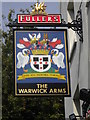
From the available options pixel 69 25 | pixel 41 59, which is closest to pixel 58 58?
pixel 41 59

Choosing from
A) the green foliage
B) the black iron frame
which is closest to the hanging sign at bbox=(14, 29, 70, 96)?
the black iron frame

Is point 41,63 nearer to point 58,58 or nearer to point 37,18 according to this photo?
point 58,58

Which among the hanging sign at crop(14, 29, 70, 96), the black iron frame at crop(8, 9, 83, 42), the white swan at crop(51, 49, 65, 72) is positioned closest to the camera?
the hanging sign at crop(14, 29, 70, 96)

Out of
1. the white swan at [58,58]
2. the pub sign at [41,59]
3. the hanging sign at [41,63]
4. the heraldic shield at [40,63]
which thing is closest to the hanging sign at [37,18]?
the pub sign at [41,59]

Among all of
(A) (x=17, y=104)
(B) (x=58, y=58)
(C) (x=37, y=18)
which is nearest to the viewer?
(B) (x=58, y=58)

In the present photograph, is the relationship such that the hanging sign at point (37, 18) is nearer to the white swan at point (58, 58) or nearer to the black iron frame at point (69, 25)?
the black iron frame at point (69, 25)

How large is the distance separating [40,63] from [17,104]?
12.5 meters

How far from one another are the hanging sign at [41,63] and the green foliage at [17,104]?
11.7 metres

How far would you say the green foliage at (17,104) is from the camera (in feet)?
70.2

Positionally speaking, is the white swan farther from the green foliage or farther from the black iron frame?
the green foliage

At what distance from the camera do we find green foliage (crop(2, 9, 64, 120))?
21406 millimetres

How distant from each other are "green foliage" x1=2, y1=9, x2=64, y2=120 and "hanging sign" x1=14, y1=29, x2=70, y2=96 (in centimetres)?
1172

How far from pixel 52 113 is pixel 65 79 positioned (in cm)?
1379

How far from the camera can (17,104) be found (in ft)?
70.3
